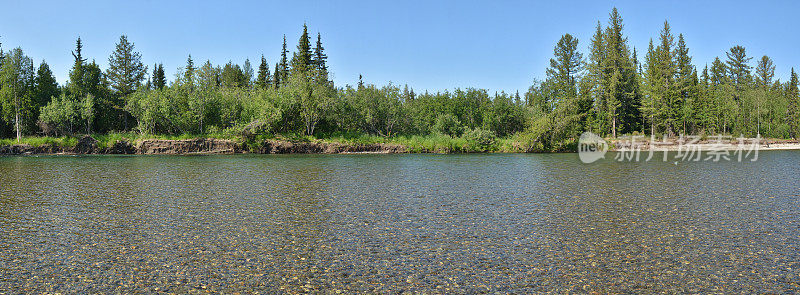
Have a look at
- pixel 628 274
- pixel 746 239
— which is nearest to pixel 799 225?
pixel 746 239

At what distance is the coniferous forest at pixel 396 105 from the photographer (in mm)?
54125

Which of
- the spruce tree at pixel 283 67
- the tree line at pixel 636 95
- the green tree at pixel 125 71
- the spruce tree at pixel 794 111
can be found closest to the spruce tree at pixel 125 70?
the green tree at pixel 125 71

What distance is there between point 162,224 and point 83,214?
9.38 ft

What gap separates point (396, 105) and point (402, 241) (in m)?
51.8

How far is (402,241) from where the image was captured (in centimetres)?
786

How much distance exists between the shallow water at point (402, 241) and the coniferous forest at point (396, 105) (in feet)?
134

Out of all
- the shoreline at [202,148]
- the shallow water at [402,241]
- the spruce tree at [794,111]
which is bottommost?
the shallow water at [402,241]

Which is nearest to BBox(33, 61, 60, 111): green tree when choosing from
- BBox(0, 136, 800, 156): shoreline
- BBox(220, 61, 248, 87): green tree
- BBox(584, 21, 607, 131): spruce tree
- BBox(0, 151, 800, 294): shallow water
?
BBox(0, 136, 800, 156): shoreline

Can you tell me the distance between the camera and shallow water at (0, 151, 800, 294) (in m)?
5.65

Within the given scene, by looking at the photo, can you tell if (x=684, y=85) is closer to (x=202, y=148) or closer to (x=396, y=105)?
(x=396, y=105)

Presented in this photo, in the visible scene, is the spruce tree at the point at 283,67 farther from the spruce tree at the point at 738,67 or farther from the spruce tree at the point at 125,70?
the spruce tree at the point at 738,67

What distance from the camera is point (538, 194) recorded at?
46.4 ft

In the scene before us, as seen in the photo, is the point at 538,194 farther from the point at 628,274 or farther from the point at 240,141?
the point at 240,141

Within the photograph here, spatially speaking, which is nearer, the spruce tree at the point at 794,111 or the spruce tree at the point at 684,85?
the spruce tree at the point at 684,85
